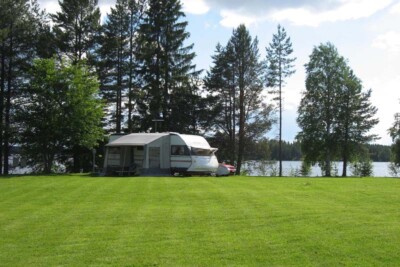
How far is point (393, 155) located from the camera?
46906 mm

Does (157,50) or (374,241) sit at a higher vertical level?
(157,50)

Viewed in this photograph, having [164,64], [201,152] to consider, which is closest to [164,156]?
[201,152]

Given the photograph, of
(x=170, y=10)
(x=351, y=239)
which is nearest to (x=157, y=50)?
(x=170, y=10)

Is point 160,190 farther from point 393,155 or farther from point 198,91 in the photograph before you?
point 393,155

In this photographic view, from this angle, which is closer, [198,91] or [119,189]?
[119,189]

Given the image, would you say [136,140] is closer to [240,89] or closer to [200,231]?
[240,89]

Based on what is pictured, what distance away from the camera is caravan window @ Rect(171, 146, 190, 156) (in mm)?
29859

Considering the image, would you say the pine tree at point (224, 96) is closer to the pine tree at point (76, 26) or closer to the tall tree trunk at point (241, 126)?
the tall tree trunk at point (241, 126)

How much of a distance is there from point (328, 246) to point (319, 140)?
3893 centimetres

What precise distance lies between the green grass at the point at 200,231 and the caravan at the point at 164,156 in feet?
51.6

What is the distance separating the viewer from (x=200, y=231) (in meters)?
8.65

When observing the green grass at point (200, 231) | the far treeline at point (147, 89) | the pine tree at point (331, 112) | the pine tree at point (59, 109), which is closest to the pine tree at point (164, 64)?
the far treeline at point (147, 89)

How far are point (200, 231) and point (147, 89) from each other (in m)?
34.4

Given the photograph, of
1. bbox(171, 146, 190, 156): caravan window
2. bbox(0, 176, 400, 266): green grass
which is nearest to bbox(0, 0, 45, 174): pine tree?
bbox(171, 146, 190, 156): caravan window
